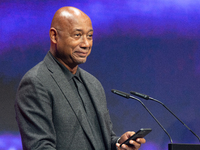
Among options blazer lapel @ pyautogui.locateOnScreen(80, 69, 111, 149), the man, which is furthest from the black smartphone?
blazer lapel @ pyautogui.locateOnScreen(80, 69, 111, 149)

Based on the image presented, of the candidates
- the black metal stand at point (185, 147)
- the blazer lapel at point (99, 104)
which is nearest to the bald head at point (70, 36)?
the blazer lapel at point (99, 104)

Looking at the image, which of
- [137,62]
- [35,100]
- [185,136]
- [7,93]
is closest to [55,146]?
[35,100]

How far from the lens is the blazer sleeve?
1.57 m

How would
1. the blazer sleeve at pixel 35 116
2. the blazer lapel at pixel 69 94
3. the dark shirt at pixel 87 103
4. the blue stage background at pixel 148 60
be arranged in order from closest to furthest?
the blazer sleeve at pixel 35 116 → the blazer lapel at pixel 69 94 → the dark shirt at pixel 87 103 → the blue stage background at pixel 148 60

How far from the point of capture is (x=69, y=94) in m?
1.77

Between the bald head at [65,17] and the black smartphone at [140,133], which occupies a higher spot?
the bald head at [65,17]

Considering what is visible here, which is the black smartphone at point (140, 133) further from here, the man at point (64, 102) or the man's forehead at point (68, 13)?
the man's forehead at point (68, 13)

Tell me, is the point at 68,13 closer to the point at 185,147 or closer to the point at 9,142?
the point at 185,147

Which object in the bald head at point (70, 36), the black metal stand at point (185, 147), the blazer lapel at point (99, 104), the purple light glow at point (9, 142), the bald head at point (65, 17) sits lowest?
the purple light glow at point (9, 142)

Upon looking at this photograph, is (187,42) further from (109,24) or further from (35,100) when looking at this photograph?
(35,100)

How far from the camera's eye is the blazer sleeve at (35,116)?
157 cm

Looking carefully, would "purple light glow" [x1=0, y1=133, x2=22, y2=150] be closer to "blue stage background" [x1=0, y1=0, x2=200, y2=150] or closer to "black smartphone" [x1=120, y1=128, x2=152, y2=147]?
"blue stage background" [x1=0, y1=0, x2=200, y2=150]

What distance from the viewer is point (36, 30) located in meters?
3.28

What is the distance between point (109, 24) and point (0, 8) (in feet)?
4.11
